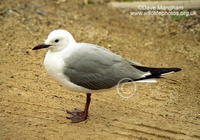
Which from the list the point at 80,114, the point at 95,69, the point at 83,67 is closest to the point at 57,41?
the point at 83,67

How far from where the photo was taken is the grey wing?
158 inches

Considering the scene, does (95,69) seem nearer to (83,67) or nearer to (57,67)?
(83,67)

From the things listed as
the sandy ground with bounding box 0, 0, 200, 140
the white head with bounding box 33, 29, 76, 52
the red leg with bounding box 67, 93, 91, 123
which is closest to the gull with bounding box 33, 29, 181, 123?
the white head with bounding box 33, 29, 76, 52

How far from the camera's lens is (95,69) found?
408cm

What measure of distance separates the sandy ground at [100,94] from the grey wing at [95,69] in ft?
2.37

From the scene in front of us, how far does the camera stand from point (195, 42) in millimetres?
7074

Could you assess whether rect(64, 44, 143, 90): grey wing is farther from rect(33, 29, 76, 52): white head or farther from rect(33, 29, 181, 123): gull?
rect(33, 29, 76, 52): white head

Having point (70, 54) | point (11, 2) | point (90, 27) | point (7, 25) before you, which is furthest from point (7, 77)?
point (11, 2)

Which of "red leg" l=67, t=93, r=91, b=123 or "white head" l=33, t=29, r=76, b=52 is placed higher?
"white head" l=33, t=29, r=76, b=52

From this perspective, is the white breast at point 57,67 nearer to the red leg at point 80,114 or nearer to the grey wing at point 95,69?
the grey wing at point 95,69

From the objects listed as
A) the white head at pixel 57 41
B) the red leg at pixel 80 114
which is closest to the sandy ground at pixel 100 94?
the red leg at pixel 80 114

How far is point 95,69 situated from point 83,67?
185 mm

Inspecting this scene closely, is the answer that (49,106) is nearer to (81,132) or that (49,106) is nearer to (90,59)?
(81,132)

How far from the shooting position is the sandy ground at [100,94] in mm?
4160
